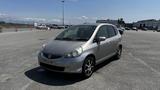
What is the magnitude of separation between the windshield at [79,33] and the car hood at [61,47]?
1.37 ft

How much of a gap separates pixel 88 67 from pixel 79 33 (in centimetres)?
141

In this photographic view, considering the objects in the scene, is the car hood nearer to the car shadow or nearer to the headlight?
the headlight

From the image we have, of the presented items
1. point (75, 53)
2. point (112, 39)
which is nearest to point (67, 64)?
point (75, 53)

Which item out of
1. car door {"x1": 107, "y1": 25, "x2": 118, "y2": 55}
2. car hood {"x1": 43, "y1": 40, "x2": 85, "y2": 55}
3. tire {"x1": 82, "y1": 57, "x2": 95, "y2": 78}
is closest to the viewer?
car hood {"x1": 43, "y1": 40, "x2": 85, "y2": 55}

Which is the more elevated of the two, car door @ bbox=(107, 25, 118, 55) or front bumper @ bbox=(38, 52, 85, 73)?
car door @ bbox=(107, 25, 118, 55)

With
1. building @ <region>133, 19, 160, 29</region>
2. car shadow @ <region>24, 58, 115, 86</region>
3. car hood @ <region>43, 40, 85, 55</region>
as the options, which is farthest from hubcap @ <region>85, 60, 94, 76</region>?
building @ <region>133, 19, 160, 29</region>

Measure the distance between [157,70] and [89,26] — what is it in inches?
114

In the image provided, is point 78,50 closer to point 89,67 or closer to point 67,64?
point 67,64

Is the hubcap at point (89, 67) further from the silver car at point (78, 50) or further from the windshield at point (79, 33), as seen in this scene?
the windshield at point (79, 33)

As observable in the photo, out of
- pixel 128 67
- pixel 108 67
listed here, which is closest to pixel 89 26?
pixel 108 67

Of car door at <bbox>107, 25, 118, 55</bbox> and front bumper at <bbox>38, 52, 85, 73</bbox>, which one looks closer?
front bumper at <bbox>38, 52, 85, 73</bbox>

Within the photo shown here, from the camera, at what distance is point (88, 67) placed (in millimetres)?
6242

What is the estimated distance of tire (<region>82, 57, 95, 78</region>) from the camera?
6044 millimetres

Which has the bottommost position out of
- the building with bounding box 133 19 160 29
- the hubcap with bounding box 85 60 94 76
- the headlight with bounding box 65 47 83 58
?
the building with bounding box 133 19 160 29
